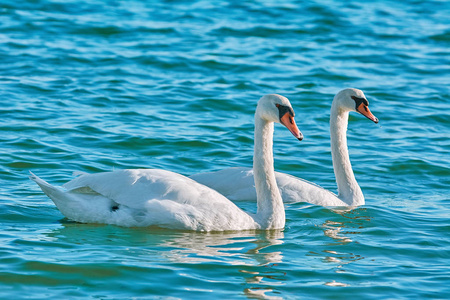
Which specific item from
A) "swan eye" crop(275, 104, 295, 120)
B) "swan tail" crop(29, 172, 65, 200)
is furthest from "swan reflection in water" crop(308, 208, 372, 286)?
"swan tail" crop(29, 172, 65, 200)

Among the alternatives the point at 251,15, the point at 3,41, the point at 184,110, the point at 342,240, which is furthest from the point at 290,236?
the point at 251,15

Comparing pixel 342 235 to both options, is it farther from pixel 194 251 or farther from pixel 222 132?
pixel 222 132

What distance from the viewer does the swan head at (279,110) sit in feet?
28.3

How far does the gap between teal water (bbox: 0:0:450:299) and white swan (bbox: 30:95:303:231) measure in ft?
0.49

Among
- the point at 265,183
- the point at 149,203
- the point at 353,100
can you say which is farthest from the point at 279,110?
the point at 353,100

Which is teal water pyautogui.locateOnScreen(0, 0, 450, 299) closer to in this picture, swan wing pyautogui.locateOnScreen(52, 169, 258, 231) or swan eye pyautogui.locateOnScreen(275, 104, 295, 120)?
swan wing pyautogui.locateOnScreen(52, 169, 258, 231)

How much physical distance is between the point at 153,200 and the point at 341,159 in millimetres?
3208

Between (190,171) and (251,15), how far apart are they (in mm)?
11888

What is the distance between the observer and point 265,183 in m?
9.05

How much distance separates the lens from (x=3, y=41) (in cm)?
1869

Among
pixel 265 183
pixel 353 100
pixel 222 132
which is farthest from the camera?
pixel 222 132

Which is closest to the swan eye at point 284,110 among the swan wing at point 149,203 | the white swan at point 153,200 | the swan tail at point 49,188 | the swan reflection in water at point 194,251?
the white swan at point 153,200

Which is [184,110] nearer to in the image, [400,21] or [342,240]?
[342,240]

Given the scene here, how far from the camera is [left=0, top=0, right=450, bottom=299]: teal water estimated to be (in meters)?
7.42
